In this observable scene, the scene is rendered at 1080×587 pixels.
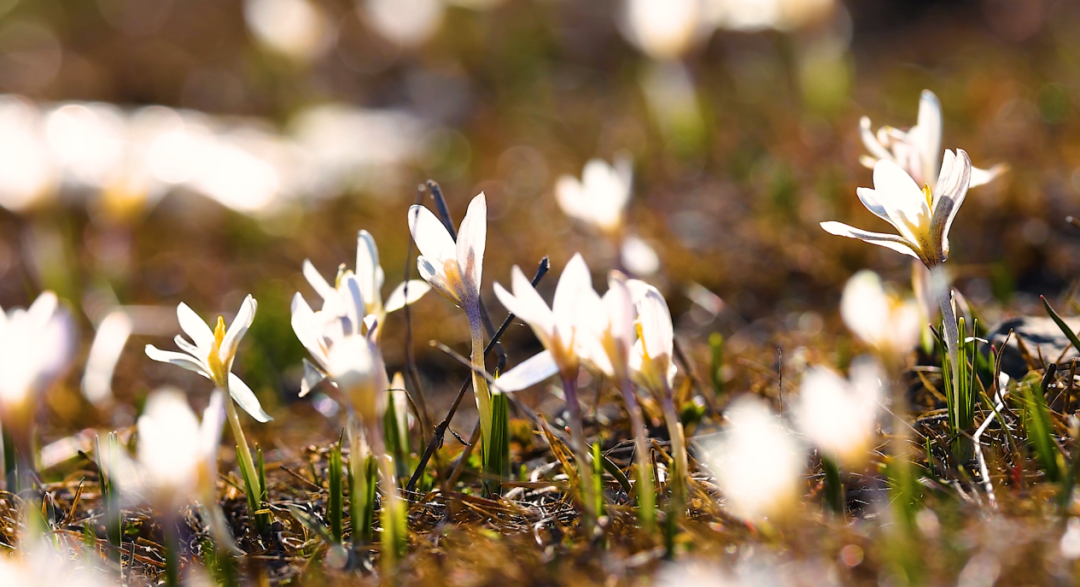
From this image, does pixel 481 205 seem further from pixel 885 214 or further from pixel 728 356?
pixel 728 356

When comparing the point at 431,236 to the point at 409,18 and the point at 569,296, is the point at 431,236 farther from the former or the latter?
the point at 409,18

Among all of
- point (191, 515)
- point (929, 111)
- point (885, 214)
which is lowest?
point (191, 515)

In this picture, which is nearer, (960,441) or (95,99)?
(960,441)

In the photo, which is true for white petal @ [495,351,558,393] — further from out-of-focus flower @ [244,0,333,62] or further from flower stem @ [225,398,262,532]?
out-of-focus flower @ [244,0,333,62]

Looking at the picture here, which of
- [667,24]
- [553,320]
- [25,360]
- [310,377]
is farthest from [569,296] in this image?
[667,24]

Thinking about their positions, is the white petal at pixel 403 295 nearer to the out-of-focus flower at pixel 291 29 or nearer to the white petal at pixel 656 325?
the white petal at pixel 656 325

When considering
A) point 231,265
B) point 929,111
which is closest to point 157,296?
point 231,265
